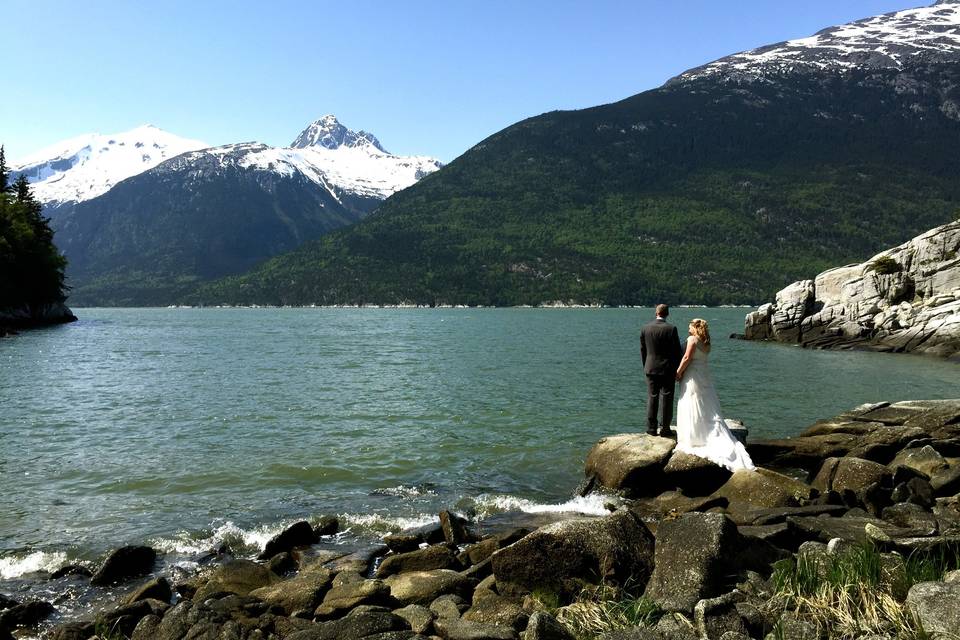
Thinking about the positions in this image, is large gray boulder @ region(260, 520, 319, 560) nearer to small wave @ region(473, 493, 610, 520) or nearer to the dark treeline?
small wave @ region(473, 493, 610, 520)

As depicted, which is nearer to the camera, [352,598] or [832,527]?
[352,598]

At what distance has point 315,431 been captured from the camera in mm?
25250

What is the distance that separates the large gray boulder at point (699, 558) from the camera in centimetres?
808

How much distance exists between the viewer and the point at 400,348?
230ft

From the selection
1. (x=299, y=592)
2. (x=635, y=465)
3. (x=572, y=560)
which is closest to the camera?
(x=572, y=560)

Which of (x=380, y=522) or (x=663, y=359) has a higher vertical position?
(x=663, y=359)

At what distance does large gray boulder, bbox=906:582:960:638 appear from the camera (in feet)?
18.9

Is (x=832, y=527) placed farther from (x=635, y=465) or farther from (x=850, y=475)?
(x=635, y=465)

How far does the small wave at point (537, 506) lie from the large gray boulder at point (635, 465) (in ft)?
2.07

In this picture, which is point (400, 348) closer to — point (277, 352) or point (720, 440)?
point (277, 352)

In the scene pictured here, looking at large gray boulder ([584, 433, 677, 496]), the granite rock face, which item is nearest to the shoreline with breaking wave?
large gray boulder ([584, 433, 677, 496])

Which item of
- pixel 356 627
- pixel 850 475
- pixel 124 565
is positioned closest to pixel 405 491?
pixel 124 565

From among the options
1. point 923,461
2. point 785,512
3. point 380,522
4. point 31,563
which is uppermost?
point 785,512

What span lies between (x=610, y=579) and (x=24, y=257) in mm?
114075
